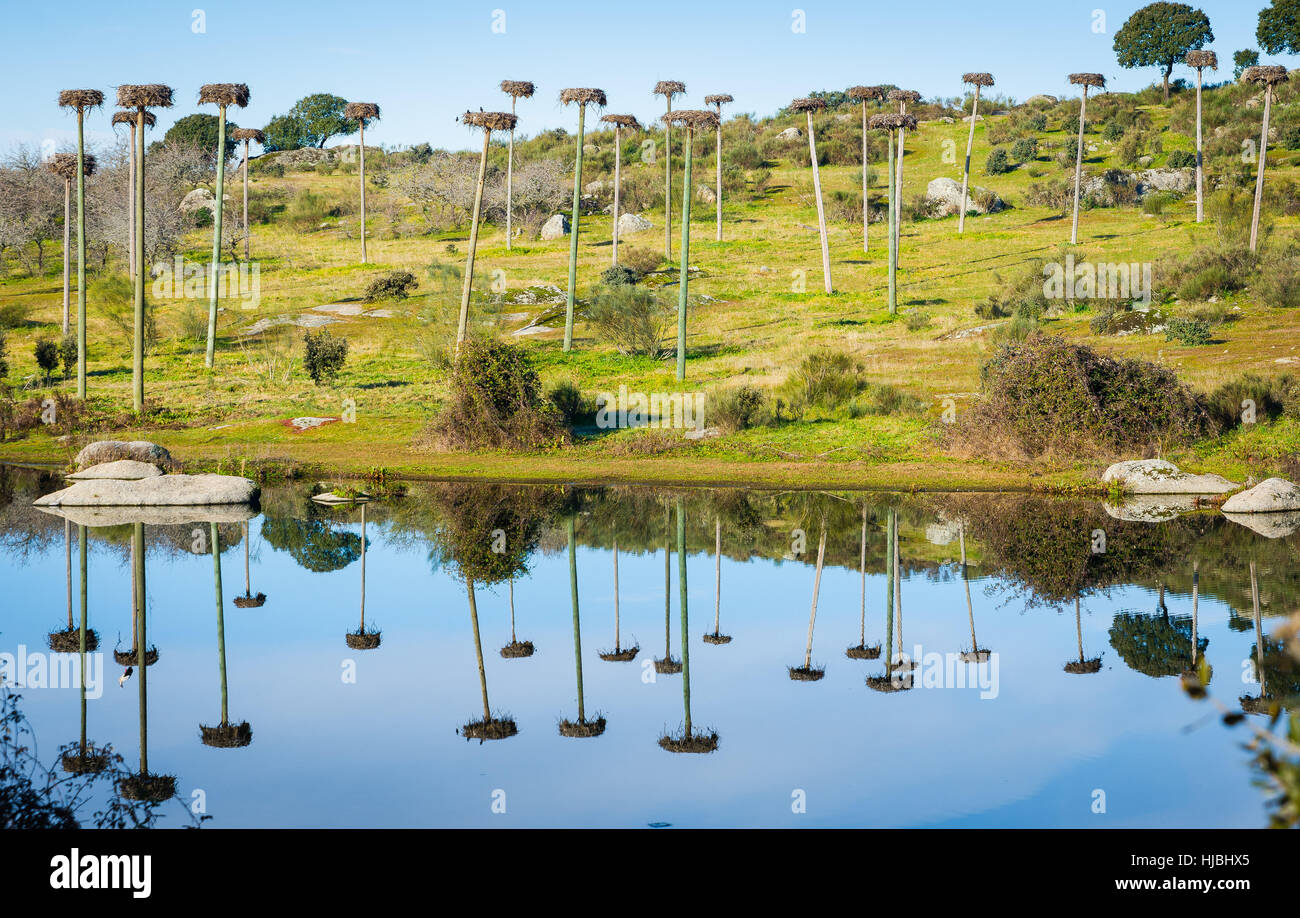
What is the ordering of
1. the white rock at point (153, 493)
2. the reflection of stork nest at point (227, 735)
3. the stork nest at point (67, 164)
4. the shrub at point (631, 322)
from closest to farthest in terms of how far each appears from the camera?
the reflection of stork nest at point (227, 735) < the white rock at point (153, 493) < the stork nest at point (67, 164) < the shrub at point (631, 322)

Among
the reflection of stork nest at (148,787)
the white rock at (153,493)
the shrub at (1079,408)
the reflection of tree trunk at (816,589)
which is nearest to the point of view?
the reflection of stork nest at (148,787)

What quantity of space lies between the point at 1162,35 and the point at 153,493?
107 metres

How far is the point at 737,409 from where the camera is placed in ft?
113

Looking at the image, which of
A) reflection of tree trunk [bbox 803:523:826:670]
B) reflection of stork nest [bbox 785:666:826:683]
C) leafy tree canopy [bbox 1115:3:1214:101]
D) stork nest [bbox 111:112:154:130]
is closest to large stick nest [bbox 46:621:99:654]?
reflection of stork nest [bbox 785:666:826:683]

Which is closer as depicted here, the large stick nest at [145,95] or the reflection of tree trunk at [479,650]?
the reflection of tree trunk at [479,650]

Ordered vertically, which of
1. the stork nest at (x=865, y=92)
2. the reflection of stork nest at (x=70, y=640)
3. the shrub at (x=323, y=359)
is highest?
the stork nest at (x=865, y=92)

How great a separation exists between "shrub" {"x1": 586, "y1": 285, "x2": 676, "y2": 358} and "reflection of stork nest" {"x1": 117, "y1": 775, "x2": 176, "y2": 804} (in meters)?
36.2

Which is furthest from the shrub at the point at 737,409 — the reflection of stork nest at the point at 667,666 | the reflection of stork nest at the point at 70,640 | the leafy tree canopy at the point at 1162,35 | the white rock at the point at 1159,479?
the leafy tree canopy at the point at 1162,35

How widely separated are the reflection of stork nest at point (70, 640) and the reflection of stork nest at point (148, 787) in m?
5.34

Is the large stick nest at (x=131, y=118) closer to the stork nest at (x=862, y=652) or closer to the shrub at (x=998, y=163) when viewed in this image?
the stork nest at (x=862, y=652)

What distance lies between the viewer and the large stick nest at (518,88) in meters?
43.2
